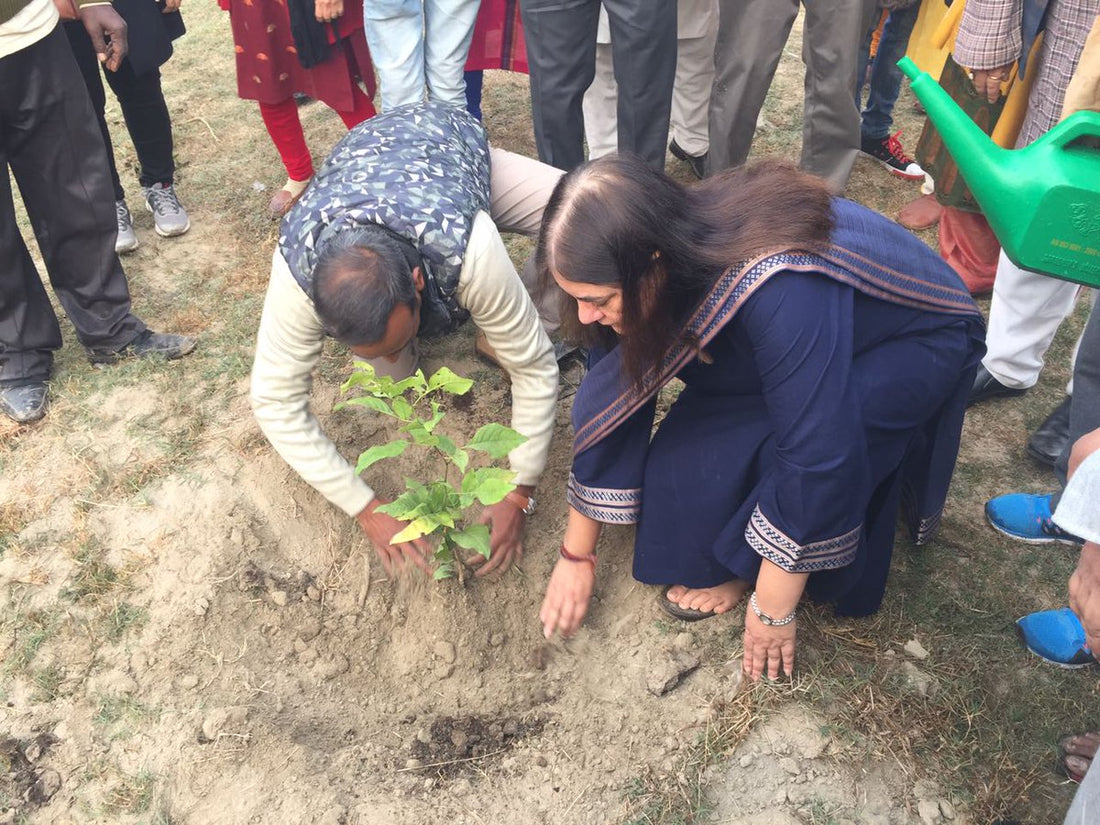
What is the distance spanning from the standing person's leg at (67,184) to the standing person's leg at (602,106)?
186cm

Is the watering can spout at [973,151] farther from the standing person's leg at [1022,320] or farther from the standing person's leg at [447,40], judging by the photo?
the standing person's leg at [447,40]

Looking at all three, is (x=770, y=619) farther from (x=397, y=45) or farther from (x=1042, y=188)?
(x=397, y=45)

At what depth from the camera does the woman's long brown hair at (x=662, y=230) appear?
1.54m

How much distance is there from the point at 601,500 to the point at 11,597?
62.9 inches

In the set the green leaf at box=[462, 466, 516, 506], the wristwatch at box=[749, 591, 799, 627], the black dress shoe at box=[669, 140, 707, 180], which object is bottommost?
the black dress shoe at box=[669, 140, 707, 180]

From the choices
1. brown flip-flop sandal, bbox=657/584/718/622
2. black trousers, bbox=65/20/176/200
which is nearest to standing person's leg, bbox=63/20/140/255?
black trousers, bbox=65/20/176/200

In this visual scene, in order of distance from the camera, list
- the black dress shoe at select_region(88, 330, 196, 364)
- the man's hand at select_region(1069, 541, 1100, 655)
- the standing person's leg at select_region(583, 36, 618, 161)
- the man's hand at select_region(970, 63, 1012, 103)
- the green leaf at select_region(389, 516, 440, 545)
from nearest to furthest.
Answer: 1. the man's hand at select_region(1069, 541, 1100, 655)
2. the green leaf at select_region(389, 516, 440, 545)
3. the man's hand at select_region(970, 63, 1012, 103)
4. the black dress shoe at select_region(88, 330, 196, 364)
5. the standing person's leg at select_region(583, 36, 618, 161)

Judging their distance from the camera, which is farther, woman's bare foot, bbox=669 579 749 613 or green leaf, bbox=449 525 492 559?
woman's bare foot, bbox=669 579 749 613

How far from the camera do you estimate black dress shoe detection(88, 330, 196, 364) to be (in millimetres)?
3029

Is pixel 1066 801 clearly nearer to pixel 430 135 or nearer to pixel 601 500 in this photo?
pixel 601 500

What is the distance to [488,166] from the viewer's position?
248 centimetres

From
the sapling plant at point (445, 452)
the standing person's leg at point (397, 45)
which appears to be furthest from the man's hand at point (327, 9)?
the sapling plant at point (445, 452)

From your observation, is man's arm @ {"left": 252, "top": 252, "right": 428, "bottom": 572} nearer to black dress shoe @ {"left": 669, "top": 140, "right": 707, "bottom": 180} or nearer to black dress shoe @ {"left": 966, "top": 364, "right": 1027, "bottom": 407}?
black dress shoe @ {"left": 966, "top": 364, "right": 1027, "bottom": 407}

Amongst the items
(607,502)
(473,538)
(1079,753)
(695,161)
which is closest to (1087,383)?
(1079,753)
